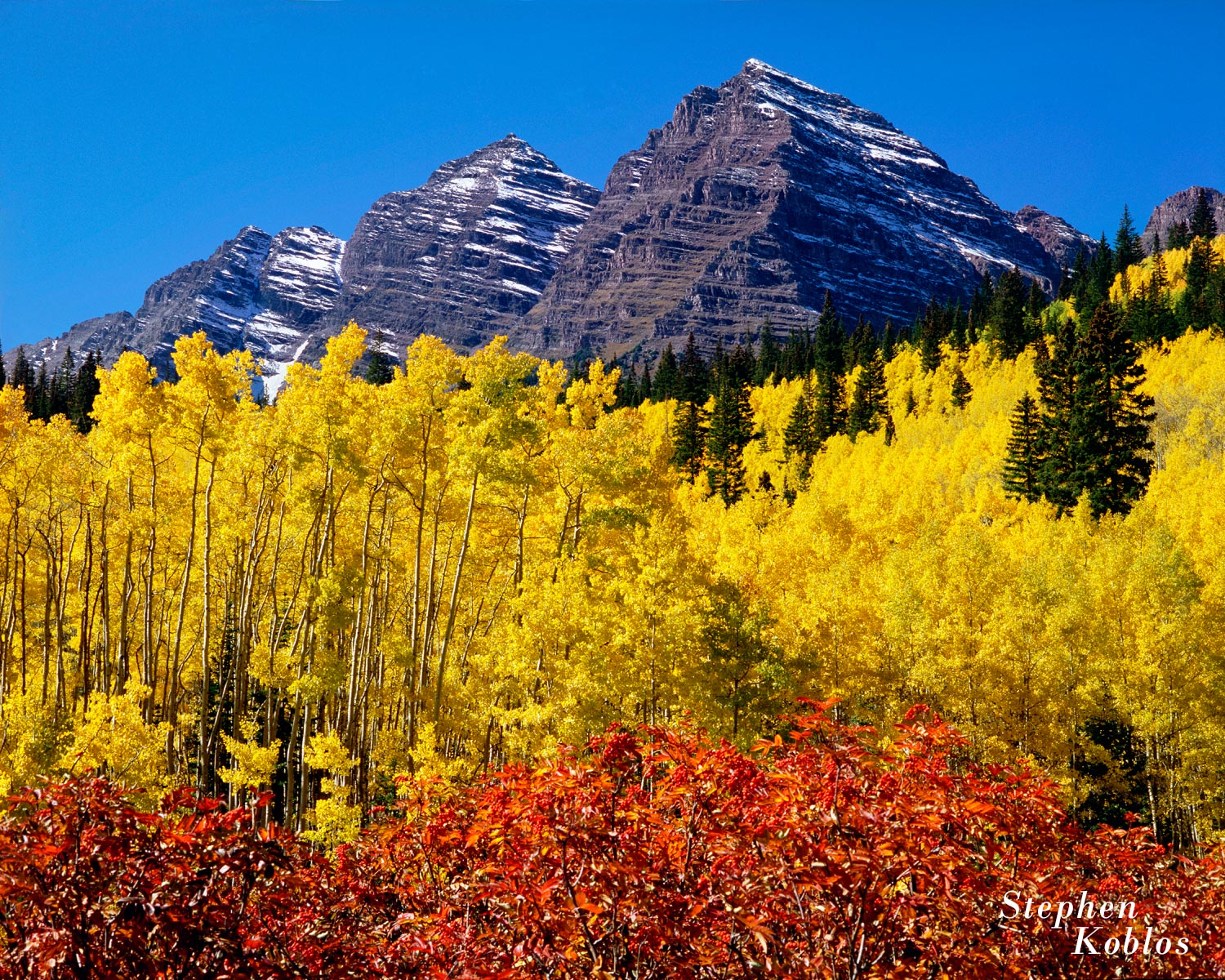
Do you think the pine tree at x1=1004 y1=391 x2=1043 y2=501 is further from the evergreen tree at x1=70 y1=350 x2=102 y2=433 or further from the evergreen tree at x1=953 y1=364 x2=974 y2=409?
the evergreen tree at x1=70 y1=350 x2=102 y2=433

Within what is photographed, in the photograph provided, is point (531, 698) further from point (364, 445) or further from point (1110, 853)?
point (1110, 853)

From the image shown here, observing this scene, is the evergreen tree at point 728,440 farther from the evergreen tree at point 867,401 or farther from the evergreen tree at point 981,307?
the evergreen tree at point 981,307

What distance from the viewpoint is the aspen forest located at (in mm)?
16297

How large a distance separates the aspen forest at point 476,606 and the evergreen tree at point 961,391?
1450 inches

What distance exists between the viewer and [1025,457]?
49312 mm

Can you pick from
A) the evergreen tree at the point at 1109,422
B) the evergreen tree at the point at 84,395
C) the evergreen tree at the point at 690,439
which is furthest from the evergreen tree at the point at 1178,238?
the evergreen tree at the point at 84,395

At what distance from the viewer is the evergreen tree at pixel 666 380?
293 ft

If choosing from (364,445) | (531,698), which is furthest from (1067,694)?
(364,445)

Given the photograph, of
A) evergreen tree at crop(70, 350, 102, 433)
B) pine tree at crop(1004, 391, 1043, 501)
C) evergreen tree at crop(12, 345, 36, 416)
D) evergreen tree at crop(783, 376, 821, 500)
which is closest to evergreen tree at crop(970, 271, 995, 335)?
evergreen tree at crop(783, 376, 821, 500)

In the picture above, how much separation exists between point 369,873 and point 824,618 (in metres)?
20.8

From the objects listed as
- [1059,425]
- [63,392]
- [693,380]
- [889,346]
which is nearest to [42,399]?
[63,392]

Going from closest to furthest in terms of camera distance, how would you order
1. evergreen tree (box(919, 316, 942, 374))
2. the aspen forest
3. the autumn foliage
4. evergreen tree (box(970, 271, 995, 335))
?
the autumn foliage → the aspen forest → evergreen tree (box(919, 316, 942, 374)) → evergreen tree (box(970, 271, 995, 335))

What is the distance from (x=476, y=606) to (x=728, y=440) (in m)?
44.1

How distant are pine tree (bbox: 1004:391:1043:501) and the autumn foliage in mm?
46288
